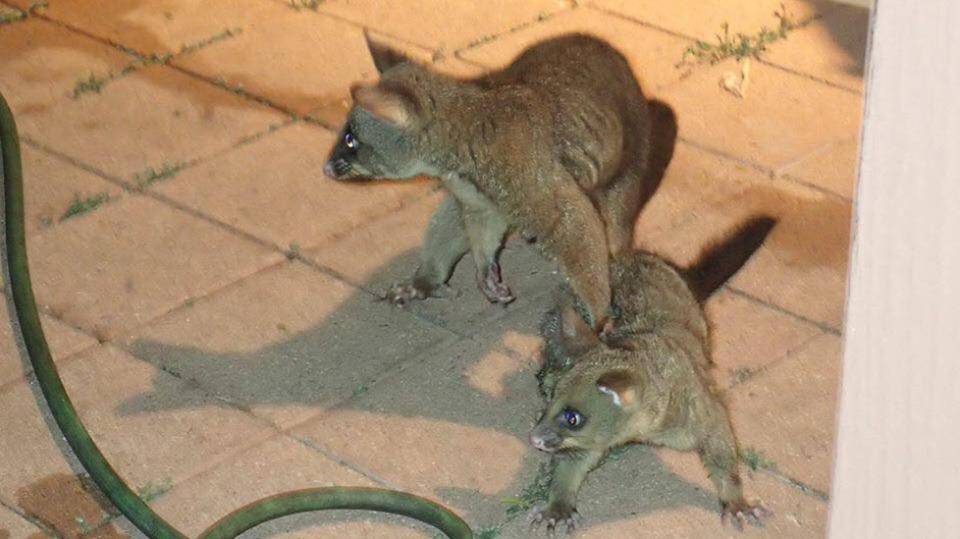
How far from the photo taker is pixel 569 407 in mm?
4227

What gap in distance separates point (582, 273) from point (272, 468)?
1238mm

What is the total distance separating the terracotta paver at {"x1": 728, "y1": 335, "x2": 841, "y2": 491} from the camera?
486 centimetres

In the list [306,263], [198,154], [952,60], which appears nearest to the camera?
[952,60]

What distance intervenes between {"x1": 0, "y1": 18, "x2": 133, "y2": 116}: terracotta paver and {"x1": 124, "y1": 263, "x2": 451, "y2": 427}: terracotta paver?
6.11 ft

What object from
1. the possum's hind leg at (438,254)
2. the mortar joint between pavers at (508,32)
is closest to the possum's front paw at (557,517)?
the possum's hind leg at (438,254)

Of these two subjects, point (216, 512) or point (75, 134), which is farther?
point (75, 134)

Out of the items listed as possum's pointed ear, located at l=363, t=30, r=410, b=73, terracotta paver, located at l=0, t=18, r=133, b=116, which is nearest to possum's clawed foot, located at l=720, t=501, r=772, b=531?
possum's pointed ear, located at l=363, t=30, r=410, b=73

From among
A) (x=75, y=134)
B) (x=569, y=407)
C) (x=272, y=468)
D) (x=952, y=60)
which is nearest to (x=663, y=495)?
(x=569, y=407)

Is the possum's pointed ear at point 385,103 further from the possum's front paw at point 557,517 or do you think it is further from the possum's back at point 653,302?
the possum's front paw at point 557,517

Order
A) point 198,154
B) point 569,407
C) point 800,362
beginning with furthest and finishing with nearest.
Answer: point 198,154 < point 800,362 < point 569,407

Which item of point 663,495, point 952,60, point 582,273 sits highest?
point 952,60

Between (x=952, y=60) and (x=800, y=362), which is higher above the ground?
(x=952, y=60)

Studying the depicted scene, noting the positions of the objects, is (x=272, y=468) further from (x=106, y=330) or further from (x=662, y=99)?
(x=662, y=99)

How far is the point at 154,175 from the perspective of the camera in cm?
651
